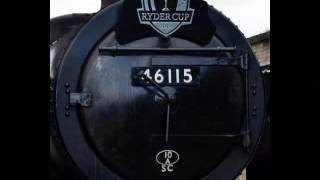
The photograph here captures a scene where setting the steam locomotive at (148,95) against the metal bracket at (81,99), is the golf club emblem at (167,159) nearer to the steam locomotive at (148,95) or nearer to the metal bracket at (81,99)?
the steam locomotive at (148,95)


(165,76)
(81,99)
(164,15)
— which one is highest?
(164,15)

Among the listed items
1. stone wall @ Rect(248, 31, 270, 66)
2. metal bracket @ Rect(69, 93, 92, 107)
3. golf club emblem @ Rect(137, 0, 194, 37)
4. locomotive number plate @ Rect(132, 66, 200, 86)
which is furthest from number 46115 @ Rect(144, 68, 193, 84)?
stone wall @ Rect(248, 31, 270, 66)

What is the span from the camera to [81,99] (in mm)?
3000

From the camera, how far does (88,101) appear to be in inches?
119

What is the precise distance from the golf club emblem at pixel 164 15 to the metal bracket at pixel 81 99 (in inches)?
19.0

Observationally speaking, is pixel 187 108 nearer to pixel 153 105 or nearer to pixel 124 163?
pixel 153 105

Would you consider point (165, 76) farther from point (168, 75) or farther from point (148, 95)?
point (148, 95)

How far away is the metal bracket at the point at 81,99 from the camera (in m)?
2.99

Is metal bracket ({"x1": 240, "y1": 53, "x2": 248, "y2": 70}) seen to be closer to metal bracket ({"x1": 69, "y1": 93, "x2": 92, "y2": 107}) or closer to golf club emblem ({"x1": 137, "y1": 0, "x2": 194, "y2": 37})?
golf club emblem ({"x1": 137, "y1": 0, "x2": 194, "y2": 37})

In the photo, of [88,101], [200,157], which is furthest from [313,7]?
[88,101]

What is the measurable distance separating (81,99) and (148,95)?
0.35 meters

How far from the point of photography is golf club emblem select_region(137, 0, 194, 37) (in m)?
3.06

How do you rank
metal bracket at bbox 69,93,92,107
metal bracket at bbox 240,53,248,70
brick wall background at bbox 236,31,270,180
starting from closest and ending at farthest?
metal bracket at bbox 69,93,92,107 < metal bracket at bbox 240,53,248,70 < brick wall background at bbox 236,31,270,180

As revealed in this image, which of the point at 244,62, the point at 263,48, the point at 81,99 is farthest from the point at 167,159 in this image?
the point at 263,48
